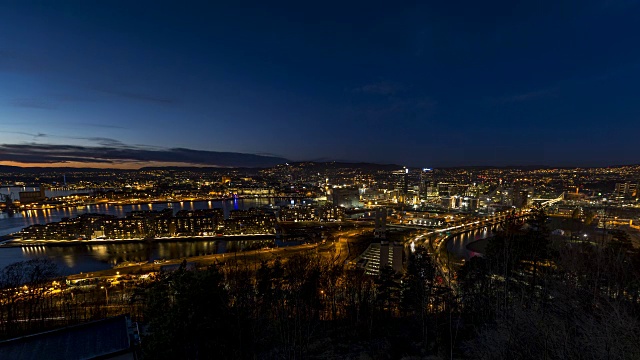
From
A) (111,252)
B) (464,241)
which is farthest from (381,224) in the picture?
(111,252)

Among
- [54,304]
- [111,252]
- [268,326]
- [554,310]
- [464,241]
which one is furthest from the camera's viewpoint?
[464,241]

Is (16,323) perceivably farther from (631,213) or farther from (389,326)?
(631,213)

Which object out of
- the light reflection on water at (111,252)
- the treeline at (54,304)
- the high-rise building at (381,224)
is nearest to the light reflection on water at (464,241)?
the high-rise building at (381,224)

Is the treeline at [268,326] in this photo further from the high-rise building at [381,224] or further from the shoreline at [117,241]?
the shoreline at [117,241]

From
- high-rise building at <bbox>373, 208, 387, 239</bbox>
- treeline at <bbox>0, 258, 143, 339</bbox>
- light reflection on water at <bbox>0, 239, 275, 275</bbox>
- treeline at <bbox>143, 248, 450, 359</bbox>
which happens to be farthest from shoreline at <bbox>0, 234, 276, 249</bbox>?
treeline at <bbox>143, 248, 450, 359</bbox>

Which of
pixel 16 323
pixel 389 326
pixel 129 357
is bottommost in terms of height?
pixel 16 323

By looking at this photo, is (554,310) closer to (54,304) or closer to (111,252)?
(54,304)

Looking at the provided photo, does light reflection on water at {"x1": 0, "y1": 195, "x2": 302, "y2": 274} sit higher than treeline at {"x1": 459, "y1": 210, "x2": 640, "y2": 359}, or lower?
lower

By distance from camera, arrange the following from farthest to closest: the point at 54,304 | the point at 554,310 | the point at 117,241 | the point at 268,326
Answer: the point at 117,241, the point at 54,304, the point at 268,326, the point at 554,310

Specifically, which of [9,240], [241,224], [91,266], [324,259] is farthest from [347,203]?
[9,240]

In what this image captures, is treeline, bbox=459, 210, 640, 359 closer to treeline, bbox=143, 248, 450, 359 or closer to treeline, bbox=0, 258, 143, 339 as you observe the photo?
treeline, bbox=143, 248, 450, 359

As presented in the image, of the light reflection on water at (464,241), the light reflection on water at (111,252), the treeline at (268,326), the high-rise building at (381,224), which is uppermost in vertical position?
the treeline at (268,326)
